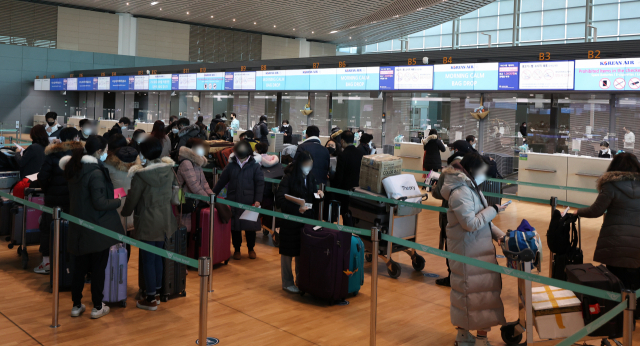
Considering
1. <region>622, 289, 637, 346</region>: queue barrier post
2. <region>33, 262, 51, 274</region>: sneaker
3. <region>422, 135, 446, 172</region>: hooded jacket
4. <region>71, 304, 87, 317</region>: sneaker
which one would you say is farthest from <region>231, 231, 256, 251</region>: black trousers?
<region>422, 135, 446, 172</region>: hooded jacket

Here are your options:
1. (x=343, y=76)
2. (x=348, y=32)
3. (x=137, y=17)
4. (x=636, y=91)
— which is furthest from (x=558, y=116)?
(x=137, y=17)

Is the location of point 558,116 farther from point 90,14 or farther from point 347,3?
point 90,14

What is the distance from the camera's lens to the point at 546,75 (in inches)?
398

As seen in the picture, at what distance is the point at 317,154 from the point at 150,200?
111 inches

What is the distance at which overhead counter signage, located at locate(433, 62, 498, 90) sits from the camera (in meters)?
10.8

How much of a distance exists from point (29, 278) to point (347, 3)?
19077mm

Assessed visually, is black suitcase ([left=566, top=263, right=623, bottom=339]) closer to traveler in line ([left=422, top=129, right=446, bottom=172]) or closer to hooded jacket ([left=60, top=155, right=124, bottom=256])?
hooded jacket ([left=60, top=155, right=124, bottom=256])

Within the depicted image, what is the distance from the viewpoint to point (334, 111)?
14.5 meters

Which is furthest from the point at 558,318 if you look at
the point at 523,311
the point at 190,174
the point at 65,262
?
the point at 65,262

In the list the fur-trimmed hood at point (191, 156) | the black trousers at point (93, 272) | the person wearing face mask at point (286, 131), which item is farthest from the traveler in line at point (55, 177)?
the person wearing face mask at point (286, 131)

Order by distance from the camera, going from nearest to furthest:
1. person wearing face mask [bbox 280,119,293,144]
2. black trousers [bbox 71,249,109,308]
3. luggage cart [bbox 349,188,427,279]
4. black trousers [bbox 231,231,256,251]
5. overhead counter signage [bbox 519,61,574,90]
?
1. black trousers [bbox 71,249,109,308]
2. luggage cart [bbox 349,188,427,279]
3. black trousers [bbox 231,231,256,251]
4. overhead counter signage [bbox 519,61,574,90]
5. person wearing face mask [bbox 280,119,293,144]

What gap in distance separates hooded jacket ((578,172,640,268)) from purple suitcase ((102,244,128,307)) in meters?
A: 4.06

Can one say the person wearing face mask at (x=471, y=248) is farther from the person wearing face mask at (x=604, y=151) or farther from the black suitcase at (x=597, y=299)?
the person wearing face mask at (x=604, y=151)

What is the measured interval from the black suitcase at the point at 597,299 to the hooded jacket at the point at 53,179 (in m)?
4.58
